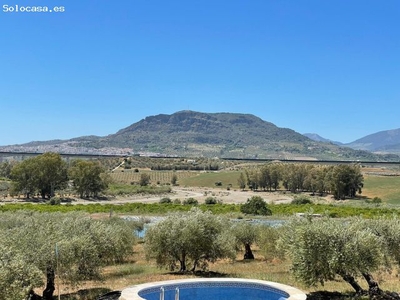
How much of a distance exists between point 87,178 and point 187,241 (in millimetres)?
82263

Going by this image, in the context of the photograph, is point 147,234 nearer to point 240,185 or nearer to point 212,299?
point 212,299

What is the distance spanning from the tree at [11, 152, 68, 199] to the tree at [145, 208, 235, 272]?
2974 inches

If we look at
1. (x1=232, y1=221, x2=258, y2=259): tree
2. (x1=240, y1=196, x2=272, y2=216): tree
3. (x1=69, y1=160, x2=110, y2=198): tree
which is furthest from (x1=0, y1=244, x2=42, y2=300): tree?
(x1=69, y1=160, x2=110, y2=198): tree

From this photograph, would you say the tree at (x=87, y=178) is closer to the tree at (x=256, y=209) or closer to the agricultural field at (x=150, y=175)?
the tree at (x=256, y=209)

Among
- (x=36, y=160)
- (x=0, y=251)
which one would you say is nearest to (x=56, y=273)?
(x=0, y=251)

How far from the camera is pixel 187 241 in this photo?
28.6m

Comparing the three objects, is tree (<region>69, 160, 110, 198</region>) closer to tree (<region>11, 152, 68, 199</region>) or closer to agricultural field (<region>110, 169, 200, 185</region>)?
tree (<region>11, 152, 68, 199</region>)

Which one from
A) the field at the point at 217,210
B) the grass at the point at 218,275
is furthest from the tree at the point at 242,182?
the grass at the point at 218,275

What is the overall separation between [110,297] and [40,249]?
4070 millimetres

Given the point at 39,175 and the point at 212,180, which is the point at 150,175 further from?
the point at 39,175

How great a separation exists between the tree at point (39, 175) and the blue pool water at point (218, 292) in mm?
83822

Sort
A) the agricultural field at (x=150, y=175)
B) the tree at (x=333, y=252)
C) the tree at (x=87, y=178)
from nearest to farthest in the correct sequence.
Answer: the tree at (x=333, y=252), the tree at (x=87, y=178), the agricultural field at (x=150, y=175)

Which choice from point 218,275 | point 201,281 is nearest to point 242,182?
point 218,275

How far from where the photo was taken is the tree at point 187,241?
2884cm
